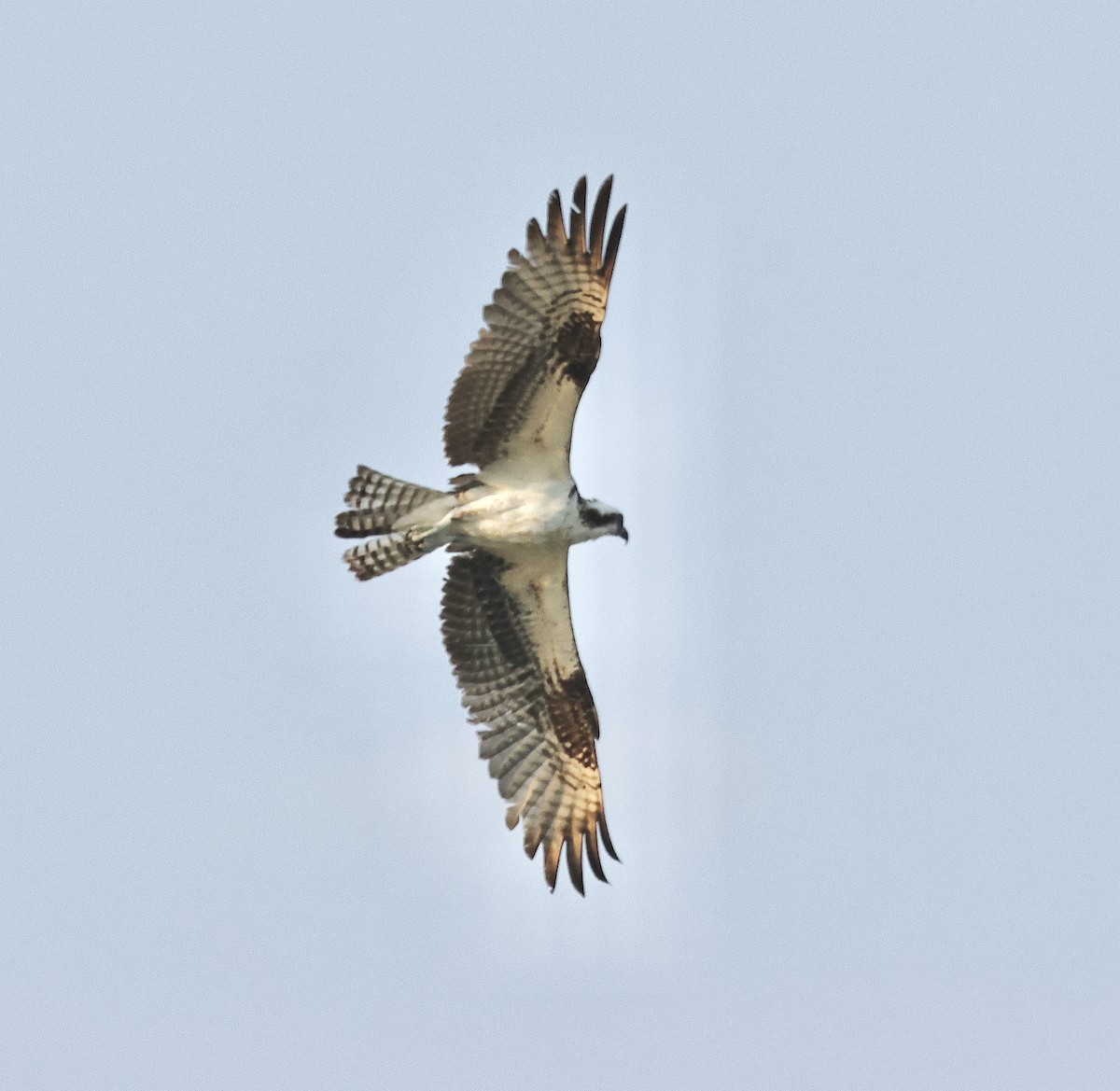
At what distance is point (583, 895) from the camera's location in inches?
680

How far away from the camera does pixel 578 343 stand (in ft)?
52.1

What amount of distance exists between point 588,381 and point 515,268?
40.4 inches

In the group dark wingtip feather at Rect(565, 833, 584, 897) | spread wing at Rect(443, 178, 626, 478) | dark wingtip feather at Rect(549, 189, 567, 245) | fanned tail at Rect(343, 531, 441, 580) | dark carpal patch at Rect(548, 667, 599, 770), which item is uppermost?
dark wingtip feather at Rect(549, 189, 567, 245)

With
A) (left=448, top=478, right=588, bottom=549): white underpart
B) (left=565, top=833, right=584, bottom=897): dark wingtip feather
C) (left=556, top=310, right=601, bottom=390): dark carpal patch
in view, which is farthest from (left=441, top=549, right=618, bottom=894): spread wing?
(left=556, top=310, right=601, bottom=390): dark carpal patch

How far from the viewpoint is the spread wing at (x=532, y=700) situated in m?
17.3

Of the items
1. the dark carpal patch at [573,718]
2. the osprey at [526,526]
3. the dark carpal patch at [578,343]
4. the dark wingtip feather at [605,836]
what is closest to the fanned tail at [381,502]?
the osprey at [526,526]

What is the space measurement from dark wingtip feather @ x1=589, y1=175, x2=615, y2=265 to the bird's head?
6.43 ft

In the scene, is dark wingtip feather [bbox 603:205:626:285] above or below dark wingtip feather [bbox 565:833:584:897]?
above

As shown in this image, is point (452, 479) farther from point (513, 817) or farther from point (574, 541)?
point (513, 817)

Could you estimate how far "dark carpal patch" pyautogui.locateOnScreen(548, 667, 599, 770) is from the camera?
17.6 metres

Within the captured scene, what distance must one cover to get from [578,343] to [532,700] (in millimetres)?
3199

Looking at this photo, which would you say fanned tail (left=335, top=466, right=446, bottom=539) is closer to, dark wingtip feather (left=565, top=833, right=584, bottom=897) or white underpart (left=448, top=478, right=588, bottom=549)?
white underpart (left=448, top=478, right=588, bottom=549)

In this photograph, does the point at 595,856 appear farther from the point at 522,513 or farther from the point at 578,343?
the point at 578,343

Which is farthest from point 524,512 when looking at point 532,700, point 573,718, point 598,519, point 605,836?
point 605,836
